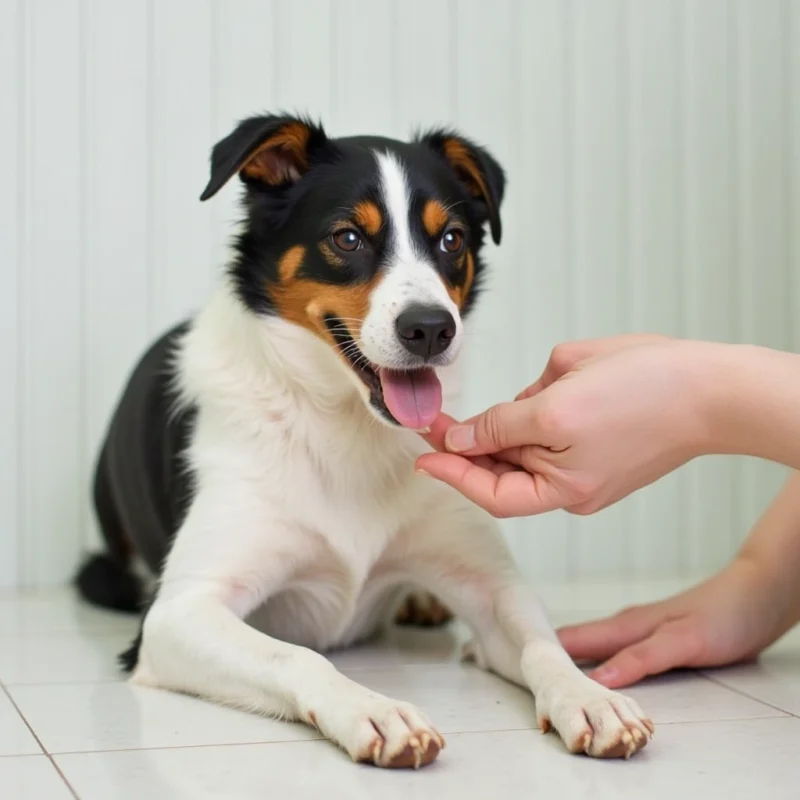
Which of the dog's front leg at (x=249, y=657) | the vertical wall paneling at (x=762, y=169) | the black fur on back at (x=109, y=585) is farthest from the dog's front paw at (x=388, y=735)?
the vertical wall paneling at (x=762, y=169)

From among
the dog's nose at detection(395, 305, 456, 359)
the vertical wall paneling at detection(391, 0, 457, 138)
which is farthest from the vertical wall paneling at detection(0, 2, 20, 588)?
the dog's nose at detection(395, 305, 456, 359)

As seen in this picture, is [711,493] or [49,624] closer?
[49,624]

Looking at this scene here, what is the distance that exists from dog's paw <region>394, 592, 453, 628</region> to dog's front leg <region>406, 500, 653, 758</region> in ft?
1.44

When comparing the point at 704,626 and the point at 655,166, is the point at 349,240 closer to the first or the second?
the point at 704,626

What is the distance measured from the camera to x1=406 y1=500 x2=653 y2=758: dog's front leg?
1.61 meters

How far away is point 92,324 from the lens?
3.19 meters

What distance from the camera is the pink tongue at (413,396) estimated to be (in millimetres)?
1946

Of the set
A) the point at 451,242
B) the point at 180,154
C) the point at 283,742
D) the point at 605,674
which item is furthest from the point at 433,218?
the point at 180,154

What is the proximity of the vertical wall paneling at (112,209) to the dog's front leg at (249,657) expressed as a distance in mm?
1153

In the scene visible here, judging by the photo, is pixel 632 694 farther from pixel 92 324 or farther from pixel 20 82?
pixel 20 82

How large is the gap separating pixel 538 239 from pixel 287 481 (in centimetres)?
153

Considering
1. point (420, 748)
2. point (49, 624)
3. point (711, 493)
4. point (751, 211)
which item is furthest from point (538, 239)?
point (420, 748)

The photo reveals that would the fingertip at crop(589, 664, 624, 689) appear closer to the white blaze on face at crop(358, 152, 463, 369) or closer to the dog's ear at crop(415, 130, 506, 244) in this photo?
the white blaze on face at crop(358, 152, 463, 369)

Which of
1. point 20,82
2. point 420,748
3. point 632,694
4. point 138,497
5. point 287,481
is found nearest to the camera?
→ point 420,748
